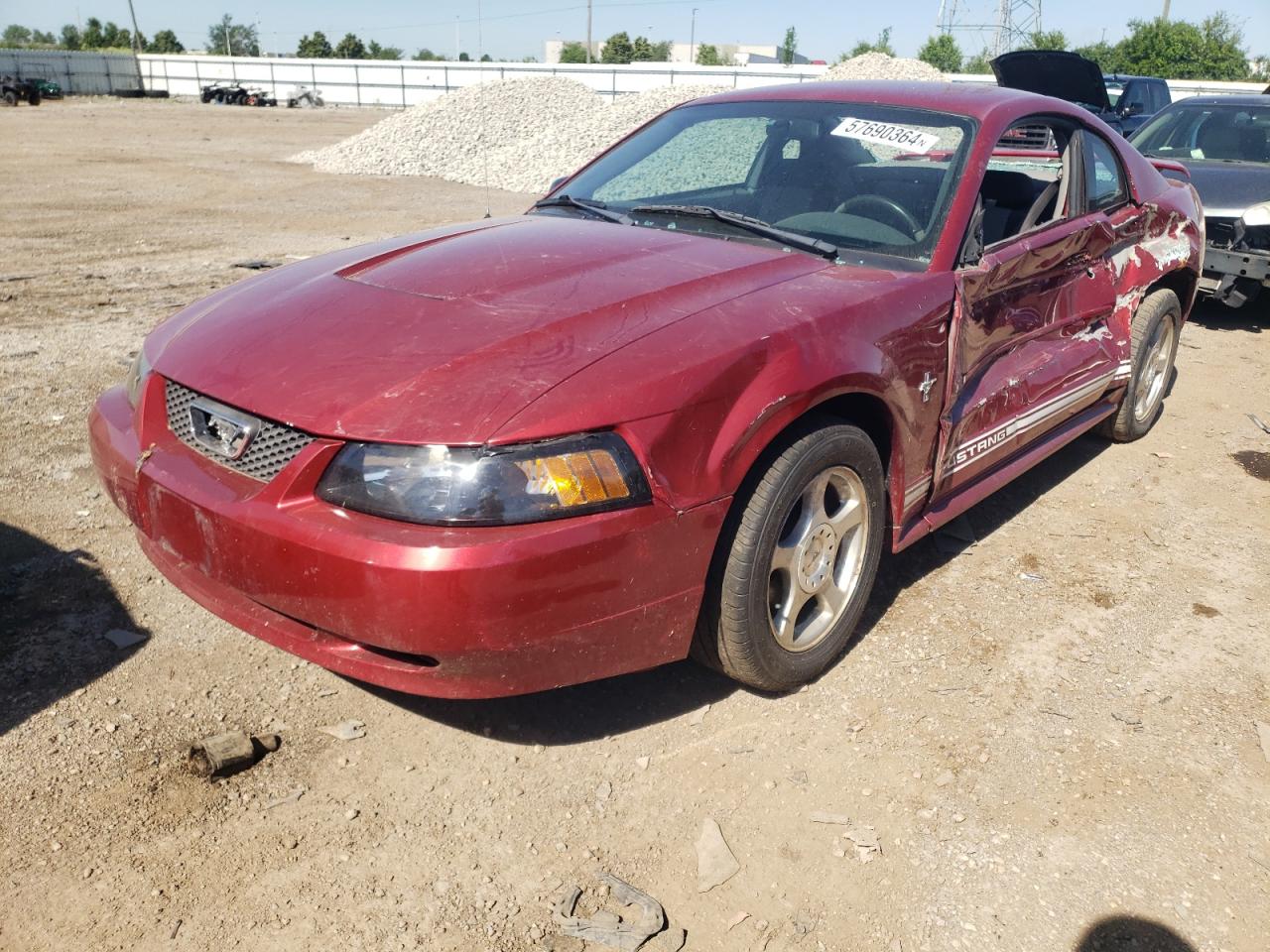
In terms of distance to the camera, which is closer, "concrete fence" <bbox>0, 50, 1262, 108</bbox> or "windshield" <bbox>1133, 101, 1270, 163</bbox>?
"windshield" <bbox>1133, 101, 1270, 163</bbox>

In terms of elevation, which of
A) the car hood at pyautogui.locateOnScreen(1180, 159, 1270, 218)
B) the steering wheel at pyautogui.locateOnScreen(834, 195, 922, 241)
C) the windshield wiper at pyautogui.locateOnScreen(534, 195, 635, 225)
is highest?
the steering wheel at pyautogui.locateOnScreen(834, 195, 922, 241)

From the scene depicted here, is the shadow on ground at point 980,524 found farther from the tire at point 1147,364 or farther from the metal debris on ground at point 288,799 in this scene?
the metal debris on ground at point 288,799

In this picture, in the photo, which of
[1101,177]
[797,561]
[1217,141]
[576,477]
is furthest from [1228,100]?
[576,477]

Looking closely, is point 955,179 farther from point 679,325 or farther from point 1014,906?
point 1014,906

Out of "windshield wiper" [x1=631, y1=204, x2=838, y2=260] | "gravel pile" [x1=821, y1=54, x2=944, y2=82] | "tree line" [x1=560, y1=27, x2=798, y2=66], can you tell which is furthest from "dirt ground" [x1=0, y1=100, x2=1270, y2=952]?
"tree line" [x1=560, y1=27, x2=798, y2=66]

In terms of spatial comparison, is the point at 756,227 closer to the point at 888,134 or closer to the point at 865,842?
the point at 888,134

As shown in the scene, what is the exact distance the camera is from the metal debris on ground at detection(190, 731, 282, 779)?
2533mm

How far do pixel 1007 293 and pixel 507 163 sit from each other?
15.7 metres

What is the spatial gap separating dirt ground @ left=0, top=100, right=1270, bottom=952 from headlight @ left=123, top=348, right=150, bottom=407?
0.76 metres

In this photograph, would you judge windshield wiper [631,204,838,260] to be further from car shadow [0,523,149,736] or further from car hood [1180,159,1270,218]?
car hood [1180,159,1270,218]

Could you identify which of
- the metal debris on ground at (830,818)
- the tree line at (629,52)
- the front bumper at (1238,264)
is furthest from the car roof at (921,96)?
the tree line at (629,52)

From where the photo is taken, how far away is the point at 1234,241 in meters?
7.44

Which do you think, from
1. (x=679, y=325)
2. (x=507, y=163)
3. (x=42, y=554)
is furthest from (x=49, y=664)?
(x=507, y=163)

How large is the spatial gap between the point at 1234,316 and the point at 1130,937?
25.8ft
